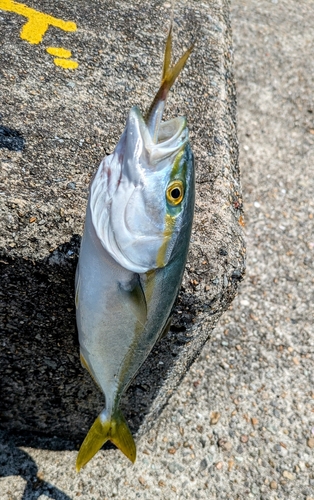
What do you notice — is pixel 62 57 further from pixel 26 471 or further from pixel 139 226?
pixel 26 471

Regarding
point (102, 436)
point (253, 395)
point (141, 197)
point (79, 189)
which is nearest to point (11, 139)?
point (79, 189)

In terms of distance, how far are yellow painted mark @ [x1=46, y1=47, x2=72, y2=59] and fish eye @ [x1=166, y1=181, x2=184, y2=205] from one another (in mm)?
1236

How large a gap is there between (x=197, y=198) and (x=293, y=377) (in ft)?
4.90

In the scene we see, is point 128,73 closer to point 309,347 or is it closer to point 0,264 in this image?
point 0,264

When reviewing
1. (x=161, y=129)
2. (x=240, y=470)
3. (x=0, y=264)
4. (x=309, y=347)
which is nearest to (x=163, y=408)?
(x=240, y=470)

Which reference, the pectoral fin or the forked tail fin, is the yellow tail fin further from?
the forked tail fin

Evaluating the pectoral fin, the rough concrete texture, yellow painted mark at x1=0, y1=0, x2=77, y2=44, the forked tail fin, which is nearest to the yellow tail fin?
the rough concrete texture

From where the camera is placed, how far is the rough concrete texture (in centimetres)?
184

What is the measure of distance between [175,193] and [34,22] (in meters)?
1.48

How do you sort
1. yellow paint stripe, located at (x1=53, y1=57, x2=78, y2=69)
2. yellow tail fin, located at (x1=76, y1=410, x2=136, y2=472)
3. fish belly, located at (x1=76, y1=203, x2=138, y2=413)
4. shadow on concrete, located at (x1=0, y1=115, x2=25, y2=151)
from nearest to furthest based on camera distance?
fish belly, located at (x1=76, y1=203, x2=138, y2=413), yellow tail fin, located at (x1=76, y1=410, x2=136, y2=472), shadow on concrete, located at (x1=0, y1=115, x2=25, y2=151), yellow paint stripe, located at (x1=53, y1=57, x2=78, y2=69)

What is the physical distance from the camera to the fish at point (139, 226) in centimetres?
148

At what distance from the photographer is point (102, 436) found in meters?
1.84

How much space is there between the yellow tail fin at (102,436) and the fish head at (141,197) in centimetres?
64

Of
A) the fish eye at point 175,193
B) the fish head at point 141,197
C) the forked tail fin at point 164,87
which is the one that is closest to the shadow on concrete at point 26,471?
the fish head at point 141,197
